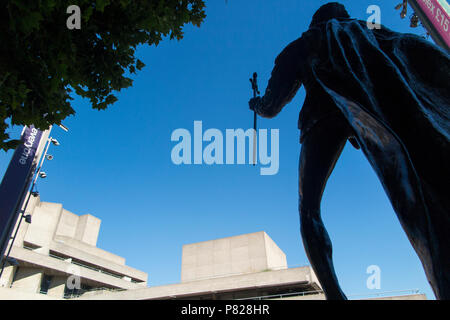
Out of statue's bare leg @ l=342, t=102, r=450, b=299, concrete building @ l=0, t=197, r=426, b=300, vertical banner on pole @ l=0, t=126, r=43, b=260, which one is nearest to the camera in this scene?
statue's bare leg @ l=342, t=102, r=450, b=299

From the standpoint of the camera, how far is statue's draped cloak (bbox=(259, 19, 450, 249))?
5.85ft

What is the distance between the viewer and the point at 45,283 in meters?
37.5

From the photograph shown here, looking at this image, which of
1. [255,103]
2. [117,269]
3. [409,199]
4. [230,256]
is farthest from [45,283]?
[409,199]

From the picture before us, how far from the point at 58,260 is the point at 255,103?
42.3 meters

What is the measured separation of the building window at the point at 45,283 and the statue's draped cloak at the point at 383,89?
143ft

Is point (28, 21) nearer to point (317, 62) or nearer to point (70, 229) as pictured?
point (317, 62)

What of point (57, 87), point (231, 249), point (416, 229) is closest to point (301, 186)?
point (416, 229)

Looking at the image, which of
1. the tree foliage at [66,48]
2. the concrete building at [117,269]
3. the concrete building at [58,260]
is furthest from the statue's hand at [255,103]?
the concrete building at [58,260]

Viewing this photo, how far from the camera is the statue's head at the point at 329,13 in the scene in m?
2.93

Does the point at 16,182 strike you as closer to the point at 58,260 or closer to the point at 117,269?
the point at 58,260

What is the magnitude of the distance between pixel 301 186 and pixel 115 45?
2.47 metres

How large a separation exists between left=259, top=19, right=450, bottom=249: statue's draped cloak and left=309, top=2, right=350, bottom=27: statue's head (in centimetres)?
22

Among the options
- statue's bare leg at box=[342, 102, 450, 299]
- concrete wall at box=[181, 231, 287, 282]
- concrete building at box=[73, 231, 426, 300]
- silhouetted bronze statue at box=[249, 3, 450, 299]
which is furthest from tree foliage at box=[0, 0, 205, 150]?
concrete wall at box=[181, 231, 287, 282]

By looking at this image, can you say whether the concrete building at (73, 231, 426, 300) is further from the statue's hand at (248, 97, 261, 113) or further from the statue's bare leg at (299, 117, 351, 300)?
the statue's bare leg at (299, 117, 351, 300)
